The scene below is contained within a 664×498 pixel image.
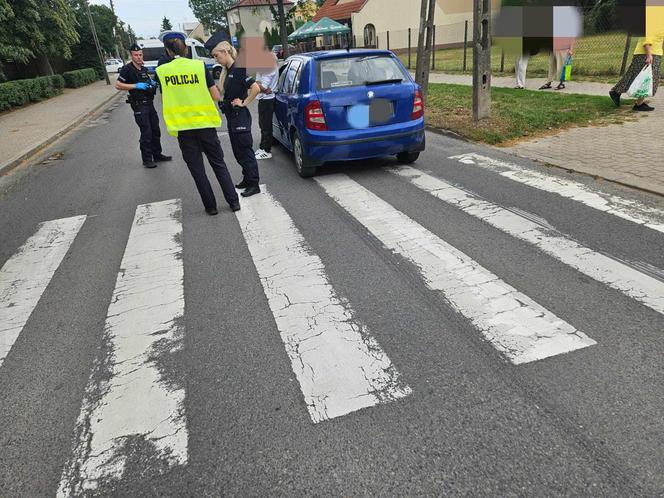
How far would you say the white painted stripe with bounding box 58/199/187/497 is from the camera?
219 centimetres

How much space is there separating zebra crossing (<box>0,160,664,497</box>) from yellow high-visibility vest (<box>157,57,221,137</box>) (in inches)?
42.8

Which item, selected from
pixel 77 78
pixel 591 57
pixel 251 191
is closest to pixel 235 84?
pixel 251 191

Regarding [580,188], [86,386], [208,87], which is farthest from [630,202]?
[86,386]

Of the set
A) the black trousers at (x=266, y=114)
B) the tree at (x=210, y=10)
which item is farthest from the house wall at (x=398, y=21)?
the tree at (x=210, y=10)

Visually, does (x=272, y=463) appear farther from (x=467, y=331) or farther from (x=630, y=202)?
(x=630, y=202)

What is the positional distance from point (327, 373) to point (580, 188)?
4283mm

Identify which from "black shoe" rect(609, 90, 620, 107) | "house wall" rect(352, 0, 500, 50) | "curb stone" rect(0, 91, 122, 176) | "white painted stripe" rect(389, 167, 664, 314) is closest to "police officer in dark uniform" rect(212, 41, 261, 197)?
"white painted stripe" rect(389, 167, 664, 314)

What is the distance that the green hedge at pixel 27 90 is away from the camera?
1739 centimetres

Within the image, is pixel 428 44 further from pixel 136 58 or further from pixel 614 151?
pixel 136 58

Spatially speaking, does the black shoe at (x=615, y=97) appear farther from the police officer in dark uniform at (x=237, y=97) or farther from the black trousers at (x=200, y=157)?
the black trousers at (x=200, y=157)

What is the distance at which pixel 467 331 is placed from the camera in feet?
9.66

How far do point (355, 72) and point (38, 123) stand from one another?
12.3 metres

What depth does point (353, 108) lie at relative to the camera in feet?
20.0

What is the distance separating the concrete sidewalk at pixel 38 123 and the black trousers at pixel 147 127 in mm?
2751
